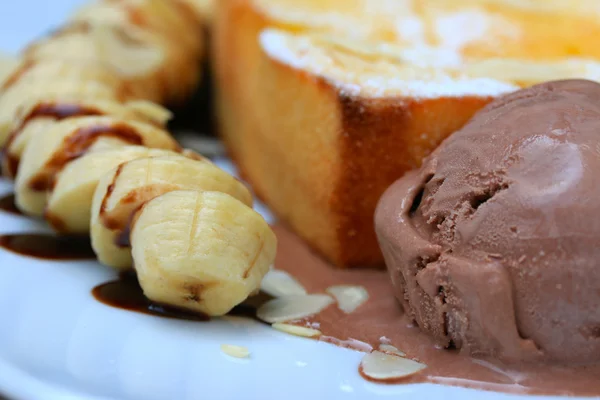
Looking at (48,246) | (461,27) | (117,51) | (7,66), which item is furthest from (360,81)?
(7,66)

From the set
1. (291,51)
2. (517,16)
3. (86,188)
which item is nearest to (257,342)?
(86,188)

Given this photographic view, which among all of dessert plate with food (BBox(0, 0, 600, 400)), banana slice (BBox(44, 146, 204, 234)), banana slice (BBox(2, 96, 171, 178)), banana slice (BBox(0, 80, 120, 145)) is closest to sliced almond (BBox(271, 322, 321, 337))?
dessert plate with food (BBox(0, 0, 600, 400))

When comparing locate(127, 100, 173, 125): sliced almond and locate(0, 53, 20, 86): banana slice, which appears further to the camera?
locate(0, 53, 20, 86): banana slice

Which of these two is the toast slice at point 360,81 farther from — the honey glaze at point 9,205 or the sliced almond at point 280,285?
the honey glaze at point 9,205

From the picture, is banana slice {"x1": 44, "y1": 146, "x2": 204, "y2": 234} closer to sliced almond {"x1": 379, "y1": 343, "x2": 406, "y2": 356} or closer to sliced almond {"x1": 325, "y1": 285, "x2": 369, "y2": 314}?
sliced almond {"x1": 325, "y1": 285, "x2": 369, "y2": 314}

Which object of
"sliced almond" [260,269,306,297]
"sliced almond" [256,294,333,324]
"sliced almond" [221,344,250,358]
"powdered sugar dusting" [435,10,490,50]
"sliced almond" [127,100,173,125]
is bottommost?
"sliced almond" [260,269,306,297]
